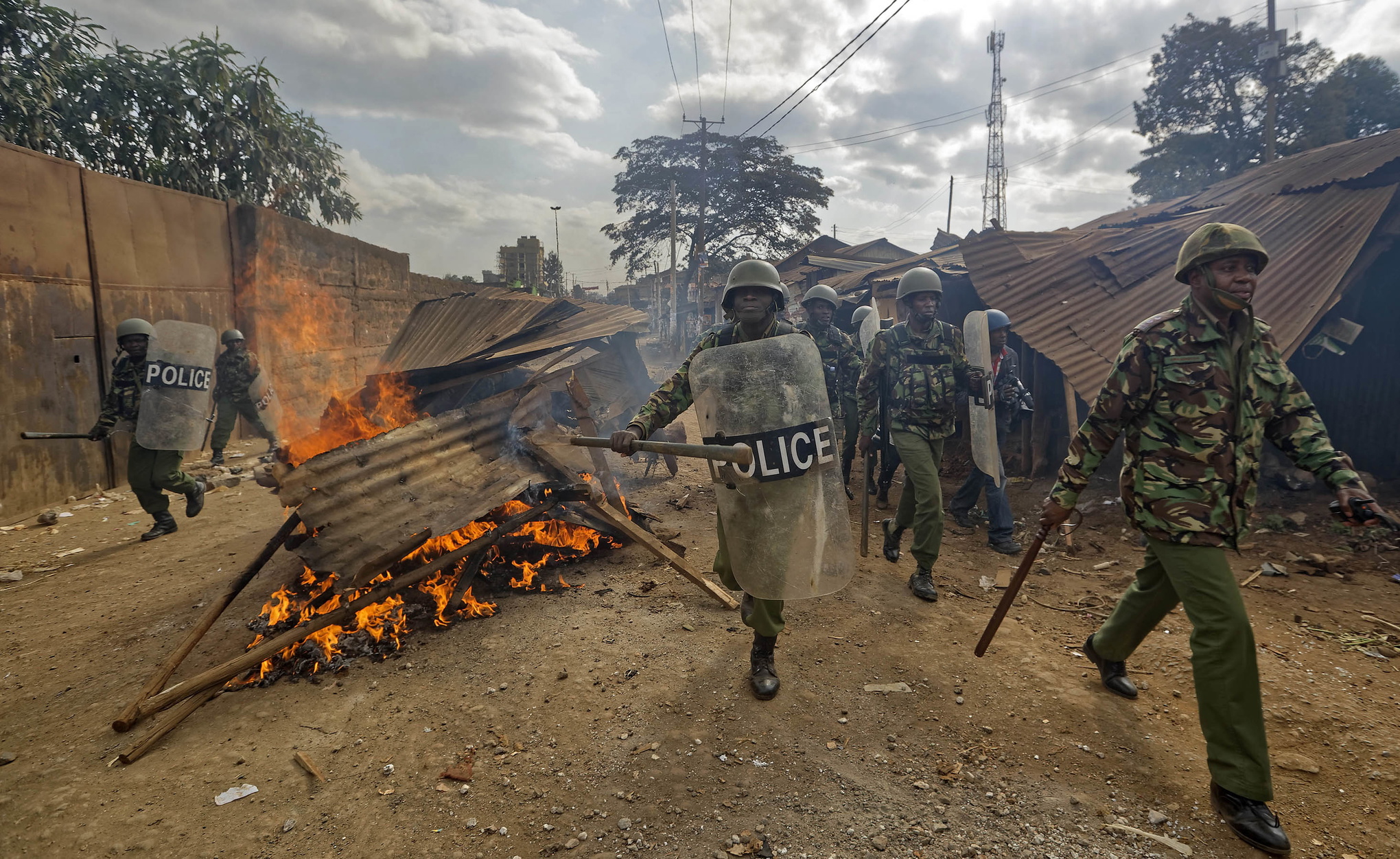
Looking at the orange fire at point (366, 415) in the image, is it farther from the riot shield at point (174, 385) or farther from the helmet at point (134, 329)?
the helmet at point (134, 329)

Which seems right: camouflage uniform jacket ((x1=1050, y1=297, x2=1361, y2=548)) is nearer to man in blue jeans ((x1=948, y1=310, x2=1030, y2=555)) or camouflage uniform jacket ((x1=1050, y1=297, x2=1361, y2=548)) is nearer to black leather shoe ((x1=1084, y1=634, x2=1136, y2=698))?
black leather shoe ((x1=1084, y1=634, x2=1136, y2=698))

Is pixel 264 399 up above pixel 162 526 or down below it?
above

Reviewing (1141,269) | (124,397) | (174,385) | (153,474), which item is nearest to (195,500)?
(153,474)

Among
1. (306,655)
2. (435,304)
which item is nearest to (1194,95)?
(435,304)

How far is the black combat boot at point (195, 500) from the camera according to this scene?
5.86 m

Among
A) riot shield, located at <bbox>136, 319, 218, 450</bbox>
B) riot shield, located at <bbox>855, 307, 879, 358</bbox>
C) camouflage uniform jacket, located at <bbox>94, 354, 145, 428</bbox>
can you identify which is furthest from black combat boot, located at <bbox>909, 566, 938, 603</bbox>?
camouflage uniform jacket, located at <bbox>94, 354, 145, 428</bbox>

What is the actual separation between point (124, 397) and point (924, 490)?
→ 6691mm

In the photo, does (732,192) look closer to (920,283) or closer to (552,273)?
(552,273)

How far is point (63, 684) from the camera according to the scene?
326cm

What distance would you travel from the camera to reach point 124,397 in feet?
17.7

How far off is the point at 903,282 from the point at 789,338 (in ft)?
8.27

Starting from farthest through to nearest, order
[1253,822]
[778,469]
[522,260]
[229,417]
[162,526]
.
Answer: [522,260], [229,417], [162,526], [778,469], [1253,822]

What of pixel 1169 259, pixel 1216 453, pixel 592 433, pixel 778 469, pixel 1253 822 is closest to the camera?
pixel 1253 822

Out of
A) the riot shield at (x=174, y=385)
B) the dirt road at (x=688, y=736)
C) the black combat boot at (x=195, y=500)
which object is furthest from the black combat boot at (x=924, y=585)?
the black combat boot at (x=195, y=500)
